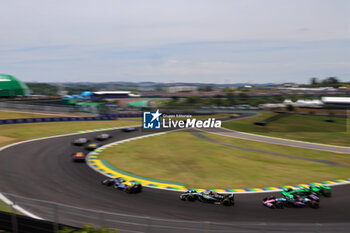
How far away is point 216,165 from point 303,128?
2880 centimetres

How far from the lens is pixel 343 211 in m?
12.6

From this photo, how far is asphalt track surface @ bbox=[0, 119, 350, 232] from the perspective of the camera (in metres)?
11.7

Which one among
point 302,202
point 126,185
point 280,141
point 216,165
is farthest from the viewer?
point 280,141

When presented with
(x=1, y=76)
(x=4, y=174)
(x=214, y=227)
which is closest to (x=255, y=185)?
(x=214, y=227)

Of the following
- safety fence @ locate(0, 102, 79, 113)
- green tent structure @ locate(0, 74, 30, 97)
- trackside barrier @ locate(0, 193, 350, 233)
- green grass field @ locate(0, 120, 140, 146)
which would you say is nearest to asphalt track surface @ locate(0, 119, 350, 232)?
trackside barrier @ locate(0, 193, 350, 233)

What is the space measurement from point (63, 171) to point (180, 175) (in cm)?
794

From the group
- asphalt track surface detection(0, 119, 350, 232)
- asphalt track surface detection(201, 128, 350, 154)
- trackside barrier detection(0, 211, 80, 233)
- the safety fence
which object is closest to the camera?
trackside barrier detection(0, 211, 80, 233)

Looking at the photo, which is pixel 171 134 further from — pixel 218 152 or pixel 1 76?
pixel 1 76

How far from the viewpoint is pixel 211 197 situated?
13.3 metres

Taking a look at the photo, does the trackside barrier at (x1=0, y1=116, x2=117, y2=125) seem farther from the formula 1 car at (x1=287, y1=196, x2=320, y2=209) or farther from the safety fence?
the formula 1 car at (x1=287, y1=196, x2=320, y2=209)

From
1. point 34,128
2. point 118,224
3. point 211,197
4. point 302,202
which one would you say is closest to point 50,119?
point 34,128

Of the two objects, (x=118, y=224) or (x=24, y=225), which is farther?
(x=24, y=225)

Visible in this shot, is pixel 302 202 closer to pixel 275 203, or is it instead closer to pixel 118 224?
pixel 275 203

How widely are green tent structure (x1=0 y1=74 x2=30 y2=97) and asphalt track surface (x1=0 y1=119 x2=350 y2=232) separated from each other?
60644 mm
